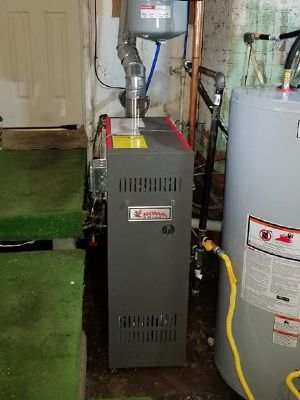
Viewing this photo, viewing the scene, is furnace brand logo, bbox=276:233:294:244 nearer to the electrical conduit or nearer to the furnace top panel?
the electrical conduit

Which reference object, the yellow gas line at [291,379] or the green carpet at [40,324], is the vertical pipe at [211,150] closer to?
the green carpet at [40,324]

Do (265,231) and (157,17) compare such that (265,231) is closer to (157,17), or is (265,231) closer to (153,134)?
(153,134)

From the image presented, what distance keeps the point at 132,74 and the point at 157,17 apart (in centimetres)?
31

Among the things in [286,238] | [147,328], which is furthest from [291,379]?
[147,328]

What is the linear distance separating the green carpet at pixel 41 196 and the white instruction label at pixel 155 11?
87 centimetres

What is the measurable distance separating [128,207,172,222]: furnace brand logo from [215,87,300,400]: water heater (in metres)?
0.24

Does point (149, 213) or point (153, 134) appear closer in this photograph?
point (149, 213)

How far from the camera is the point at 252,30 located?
2.05 m

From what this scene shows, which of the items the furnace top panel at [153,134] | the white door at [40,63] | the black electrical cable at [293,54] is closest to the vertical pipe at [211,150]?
the furnace top panel at [153,134]

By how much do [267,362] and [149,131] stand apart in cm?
104

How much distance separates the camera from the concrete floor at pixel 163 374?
1.74 meters

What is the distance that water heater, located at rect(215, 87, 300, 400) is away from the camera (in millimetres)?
1354

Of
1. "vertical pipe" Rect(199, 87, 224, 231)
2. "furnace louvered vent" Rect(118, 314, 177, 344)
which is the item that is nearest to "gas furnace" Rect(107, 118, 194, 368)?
"furnace louvered vent" Rect(118, 314, 177, 344)

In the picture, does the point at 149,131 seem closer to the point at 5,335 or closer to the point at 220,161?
the point at 220,161
